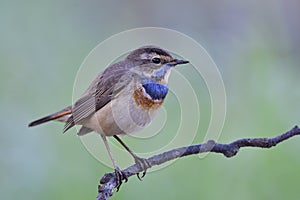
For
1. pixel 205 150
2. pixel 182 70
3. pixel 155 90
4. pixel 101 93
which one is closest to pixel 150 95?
pixel 155 90

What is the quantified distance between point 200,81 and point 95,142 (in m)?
0.50

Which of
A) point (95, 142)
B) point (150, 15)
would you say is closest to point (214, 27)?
point (150, 15)

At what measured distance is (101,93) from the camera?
1053 millimetres

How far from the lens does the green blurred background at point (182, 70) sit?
1152 millimetres

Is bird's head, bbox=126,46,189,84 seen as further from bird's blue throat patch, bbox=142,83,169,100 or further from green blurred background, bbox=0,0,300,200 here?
green blurred background, bbox=0,0,300,200

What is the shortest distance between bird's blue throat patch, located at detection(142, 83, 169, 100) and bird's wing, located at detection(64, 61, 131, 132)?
0.05m

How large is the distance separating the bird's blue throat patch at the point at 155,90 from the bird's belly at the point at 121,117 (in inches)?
0.7

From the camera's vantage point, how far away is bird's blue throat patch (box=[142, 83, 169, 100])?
3.15 ft

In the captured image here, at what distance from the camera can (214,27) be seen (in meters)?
2.15

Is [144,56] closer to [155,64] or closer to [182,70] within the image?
[155,64]

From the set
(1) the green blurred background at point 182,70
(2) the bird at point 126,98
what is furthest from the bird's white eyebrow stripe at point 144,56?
(1) the green blurred background at point 182,70

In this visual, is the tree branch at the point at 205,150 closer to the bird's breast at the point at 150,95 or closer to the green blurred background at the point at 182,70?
the bird's breast at the point at 150,95

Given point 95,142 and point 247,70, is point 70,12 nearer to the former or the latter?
point 247,70

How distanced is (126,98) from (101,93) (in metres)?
0.09
